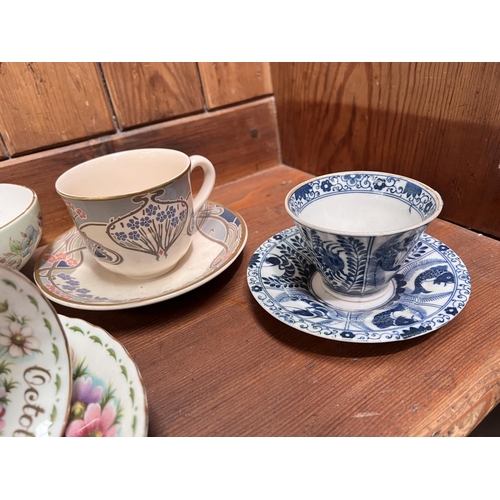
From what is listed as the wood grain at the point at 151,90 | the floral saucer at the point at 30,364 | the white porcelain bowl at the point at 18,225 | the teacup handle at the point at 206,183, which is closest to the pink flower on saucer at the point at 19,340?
the floral saucer at the point at 30,364

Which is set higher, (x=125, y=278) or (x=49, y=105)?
(x=49, y=105)

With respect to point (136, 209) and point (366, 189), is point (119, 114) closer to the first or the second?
point (136, 209)

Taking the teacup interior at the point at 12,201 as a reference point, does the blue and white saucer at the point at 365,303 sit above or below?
below

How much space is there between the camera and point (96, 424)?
0.27 metres

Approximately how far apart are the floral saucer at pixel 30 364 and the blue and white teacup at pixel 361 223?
0.21 meters

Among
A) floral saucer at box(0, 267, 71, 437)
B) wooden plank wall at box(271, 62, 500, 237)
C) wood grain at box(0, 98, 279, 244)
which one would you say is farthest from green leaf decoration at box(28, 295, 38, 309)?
wooden plank wall at box(271, 62, 500, 237)

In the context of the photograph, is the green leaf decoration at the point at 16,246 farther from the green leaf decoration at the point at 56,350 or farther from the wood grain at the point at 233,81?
the wood grain at the point at 233,81

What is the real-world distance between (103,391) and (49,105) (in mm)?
397

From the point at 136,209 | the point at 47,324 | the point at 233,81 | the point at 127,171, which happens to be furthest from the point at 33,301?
the point at 233,81

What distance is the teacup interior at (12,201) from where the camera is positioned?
19.0 inches

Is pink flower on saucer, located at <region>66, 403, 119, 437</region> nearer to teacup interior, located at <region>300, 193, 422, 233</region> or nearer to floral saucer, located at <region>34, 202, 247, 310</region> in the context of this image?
floral saucer, located at <region>34, 202, 247, 310</region>

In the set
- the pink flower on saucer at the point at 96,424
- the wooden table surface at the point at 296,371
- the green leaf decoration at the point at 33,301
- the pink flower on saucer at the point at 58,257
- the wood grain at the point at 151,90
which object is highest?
the wood grain at the point at 151,90

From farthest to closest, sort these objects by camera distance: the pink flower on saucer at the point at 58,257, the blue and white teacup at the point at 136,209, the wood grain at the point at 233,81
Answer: the wood grain at the point at 233,81
the pink flower on saucer at the point at 58,257
the blue and white teacup at the point at 136,209

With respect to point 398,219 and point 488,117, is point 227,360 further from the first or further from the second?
point 488,117
